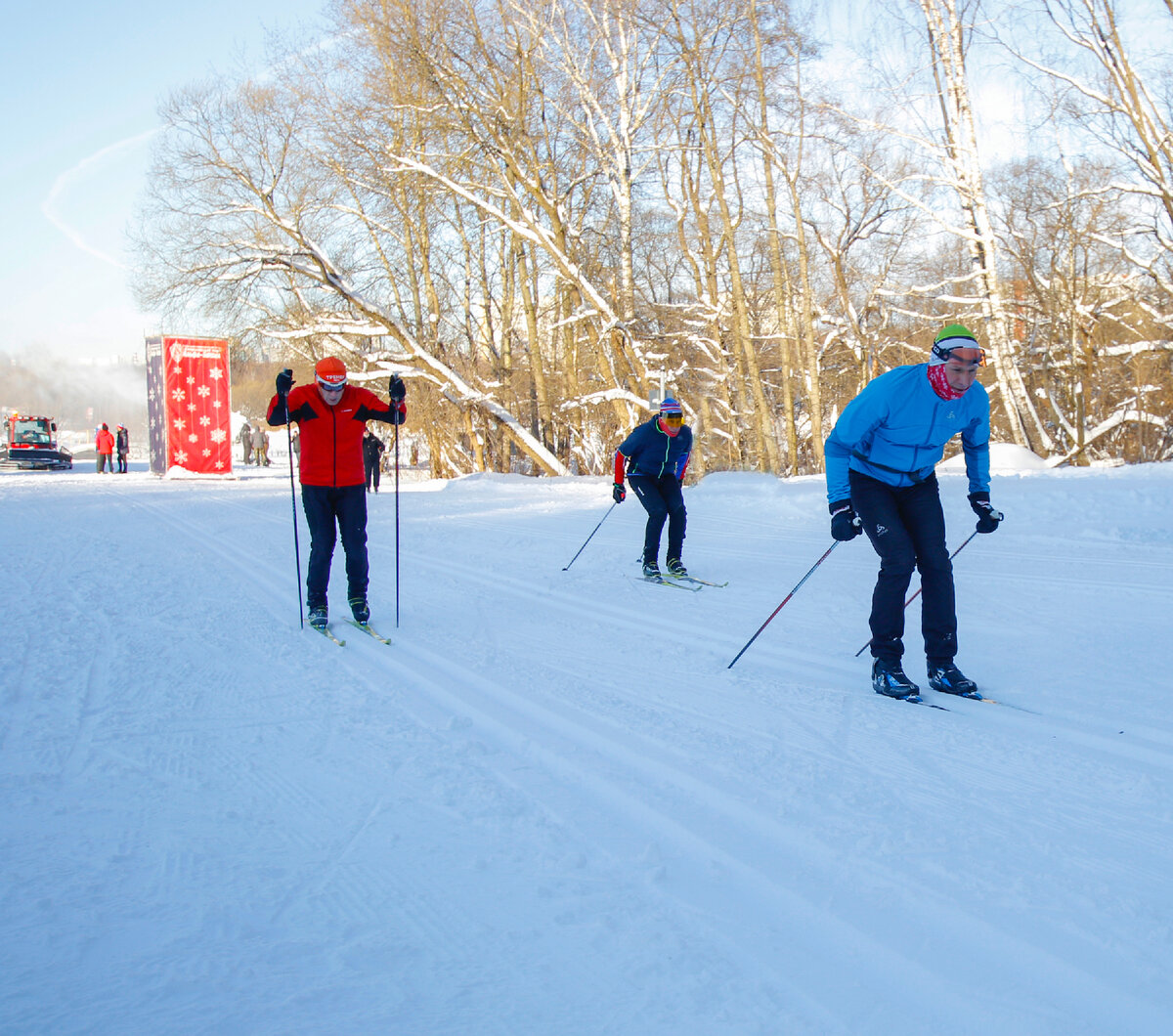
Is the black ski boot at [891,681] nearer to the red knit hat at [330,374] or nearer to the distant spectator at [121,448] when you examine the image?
the red knit hat at [330,374]

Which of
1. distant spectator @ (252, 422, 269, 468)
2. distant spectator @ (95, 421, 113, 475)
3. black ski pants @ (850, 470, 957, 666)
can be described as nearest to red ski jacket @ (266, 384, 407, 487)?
black ski pants @ (850, 470, 957, 666)

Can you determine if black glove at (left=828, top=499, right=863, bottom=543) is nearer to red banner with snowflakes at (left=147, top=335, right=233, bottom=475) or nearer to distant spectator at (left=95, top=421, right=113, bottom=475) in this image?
red banner with snowflakes at (left=147, top=335, right=233, bottom=475)

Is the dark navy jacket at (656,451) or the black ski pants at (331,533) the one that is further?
the dark navy jacket at (656,451)

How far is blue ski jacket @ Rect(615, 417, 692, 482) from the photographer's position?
305 inches

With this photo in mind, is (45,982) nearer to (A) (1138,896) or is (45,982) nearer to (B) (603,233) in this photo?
(A) (1138,896)

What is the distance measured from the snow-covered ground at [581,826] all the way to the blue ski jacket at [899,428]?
1065mm

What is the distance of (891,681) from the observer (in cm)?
405

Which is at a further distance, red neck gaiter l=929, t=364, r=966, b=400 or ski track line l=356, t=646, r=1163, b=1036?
red neck gaiter l=929, t=364, r=966, b=400

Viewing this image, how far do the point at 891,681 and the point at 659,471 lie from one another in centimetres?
397

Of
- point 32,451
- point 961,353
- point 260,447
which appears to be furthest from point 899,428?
point 260,447

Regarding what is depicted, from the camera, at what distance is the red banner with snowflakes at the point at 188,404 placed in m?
26.0

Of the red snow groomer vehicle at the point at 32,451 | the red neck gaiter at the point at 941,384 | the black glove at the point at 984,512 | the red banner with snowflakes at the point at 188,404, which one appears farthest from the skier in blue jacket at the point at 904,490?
the red snow groomer vehicle at the point at 32,451

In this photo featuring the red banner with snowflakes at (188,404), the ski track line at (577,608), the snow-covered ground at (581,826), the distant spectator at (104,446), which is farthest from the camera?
the distant spectator at (104,446)

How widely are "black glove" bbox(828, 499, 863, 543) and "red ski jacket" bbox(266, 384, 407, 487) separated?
306 cm
